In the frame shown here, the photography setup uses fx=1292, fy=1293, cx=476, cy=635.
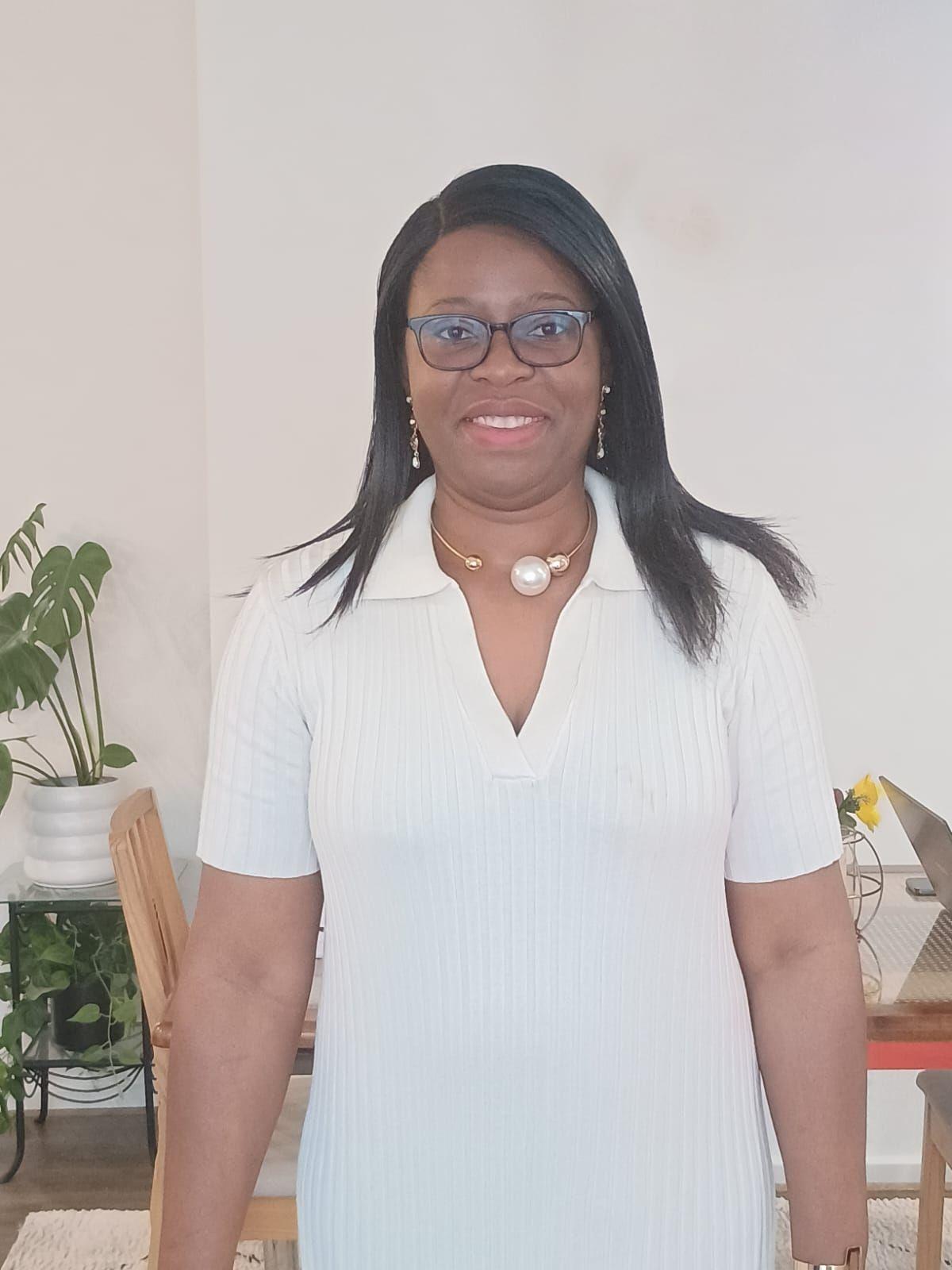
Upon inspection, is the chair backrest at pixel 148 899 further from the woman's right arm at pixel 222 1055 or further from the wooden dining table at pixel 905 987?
the woman's right arm at pixel 222 1055

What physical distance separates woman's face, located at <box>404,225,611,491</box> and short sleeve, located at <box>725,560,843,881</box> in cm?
22

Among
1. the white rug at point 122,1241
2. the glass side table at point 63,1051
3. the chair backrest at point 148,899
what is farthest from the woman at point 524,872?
the glass side table at point 63,1051

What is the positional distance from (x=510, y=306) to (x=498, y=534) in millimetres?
201

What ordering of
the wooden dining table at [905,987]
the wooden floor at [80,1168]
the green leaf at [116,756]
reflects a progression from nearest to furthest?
the wooden dining table at [905,987] < the wooden floor at [80,1168] < the green leaf at [116,756]

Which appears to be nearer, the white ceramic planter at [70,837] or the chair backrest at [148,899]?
the chair backrest at [148,899]

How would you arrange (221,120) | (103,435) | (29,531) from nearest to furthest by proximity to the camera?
(221,120) → (29,531) → (103,435)

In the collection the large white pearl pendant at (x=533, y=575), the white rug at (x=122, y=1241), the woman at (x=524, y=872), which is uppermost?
the large white pearl pendant at (x=533, y=575)

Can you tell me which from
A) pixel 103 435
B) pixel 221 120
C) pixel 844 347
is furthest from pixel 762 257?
pixel 103 435

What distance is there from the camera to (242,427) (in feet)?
8.57

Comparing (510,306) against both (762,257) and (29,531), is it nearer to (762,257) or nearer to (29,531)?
(762,257)

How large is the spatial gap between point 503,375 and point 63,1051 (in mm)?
2454

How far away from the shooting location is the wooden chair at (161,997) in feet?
6.03

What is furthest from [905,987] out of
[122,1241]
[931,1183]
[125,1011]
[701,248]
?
[125,1011]

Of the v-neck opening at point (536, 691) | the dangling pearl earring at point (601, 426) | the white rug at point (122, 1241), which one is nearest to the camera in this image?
the v-neck opening at point (536, 691)
